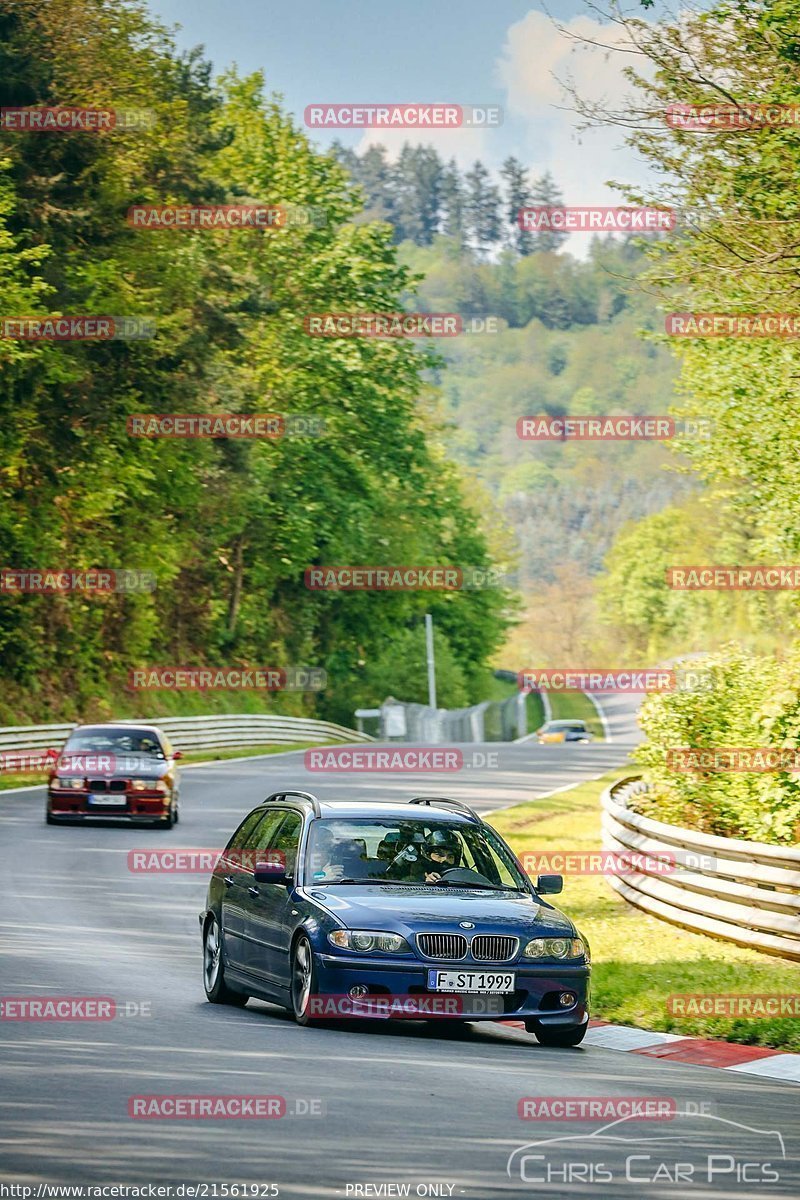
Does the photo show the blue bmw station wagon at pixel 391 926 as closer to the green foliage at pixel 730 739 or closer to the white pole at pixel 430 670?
the green foliage at pixel 730 739

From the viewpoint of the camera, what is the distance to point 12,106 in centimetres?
4297

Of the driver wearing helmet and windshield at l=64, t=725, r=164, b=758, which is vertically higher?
the driver wearing helmet

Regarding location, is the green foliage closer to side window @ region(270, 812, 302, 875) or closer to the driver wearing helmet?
the driver wearing helmet

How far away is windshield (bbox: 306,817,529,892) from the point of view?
465 inches

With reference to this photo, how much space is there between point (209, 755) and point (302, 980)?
123ft

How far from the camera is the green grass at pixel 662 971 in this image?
39.7ft

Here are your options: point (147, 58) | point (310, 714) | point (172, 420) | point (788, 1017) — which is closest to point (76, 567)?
point (172, 420)

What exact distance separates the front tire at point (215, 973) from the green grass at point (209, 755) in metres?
21.8

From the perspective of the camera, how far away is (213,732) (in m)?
→ 51.8

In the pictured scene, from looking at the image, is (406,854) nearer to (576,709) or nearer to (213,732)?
(213,732)

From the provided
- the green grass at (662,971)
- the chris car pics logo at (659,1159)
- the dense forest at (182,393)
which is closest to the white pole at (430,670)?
the dense forest at (182,393)

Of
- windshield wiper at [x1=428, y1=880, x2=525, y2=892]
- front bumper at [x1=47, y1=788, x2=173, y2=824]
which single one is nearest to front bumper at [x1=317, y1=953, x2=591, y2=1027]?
windshield wiper at [x1=428, y1=880, x2=525, y2=892]

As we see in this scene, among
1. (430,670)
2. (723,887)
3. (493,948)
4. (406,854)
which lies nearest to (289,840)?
(406,854)

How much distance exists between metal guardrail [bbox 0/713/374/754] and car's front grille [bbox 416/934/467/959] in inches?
1143
